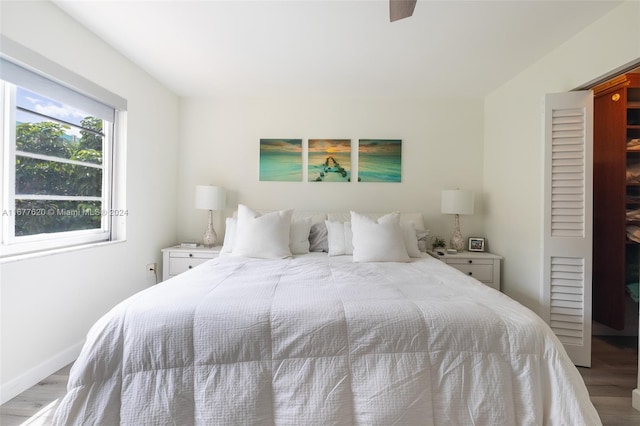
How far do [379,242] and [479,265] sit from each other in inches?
47.8

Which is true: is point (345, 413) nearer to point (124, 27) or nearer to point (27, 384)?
point (27, 384)

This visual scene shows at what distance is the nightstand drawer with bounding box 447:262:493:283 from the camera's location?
8.87ft

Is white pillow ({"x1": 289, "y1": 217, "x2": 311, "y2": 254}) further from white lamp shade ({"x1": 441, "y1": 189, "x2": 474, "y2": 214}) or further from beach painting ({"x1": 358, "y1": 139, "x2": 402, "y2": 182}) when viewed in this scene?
white lamp shade ({"x1": 441, "y1": 189, "x2": 474, "y2": 214})

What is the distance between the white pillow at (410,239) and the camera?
2.49 metres

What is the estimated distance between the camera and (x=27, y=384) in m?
1.65

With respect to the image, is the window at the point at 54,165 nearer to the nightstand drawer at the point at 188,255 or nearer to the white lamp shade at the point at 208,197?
the nightstand drawer at the point at 188,255

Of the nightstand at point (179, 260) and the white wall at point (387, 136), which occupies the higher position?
the white wall at point (387, 136)

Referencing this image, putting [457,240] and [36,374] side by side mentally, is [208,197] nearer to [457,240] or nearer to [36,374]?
[36,374]

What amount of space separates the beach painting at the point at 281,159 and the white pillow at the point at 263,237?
2.58ft

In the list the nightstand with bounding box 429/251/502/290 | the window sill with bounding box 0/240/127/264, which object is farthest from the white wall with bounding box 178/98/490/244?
the window sill with bounding box 0/240/127/264

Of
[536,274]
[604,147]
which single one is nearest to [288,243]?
[536,274]

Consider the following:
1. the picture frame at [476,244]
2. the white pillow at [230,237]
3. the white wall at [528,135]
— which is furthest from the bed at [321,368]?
the picture frame at [476,244]

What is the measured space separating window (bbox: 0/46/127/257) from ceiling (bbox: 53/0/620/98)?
580 mm

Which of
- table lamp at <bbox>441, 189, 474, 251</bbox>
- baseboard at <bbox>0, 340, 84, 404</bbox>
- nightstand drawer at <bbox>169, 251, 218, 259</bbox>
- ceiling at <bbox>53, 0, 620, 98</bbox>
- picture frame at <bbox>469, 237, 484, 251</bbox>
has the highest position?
ceiling at <bbox>53, 0, 620, 98</bbox>
